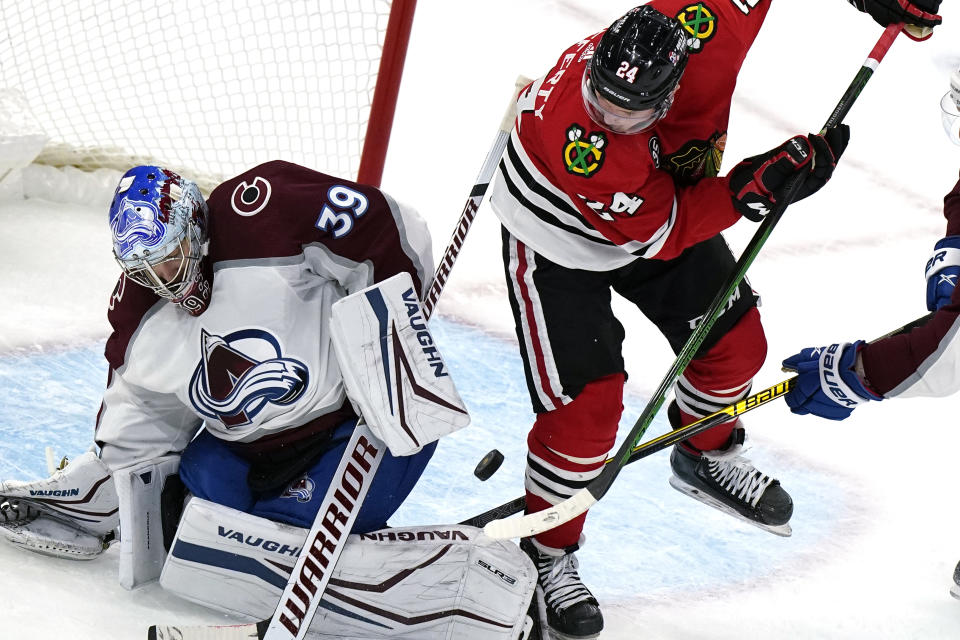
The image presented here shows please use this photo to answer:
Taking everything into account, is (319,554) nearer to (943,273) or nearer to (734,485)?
(734,485)

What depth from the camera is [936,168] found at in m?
4.41

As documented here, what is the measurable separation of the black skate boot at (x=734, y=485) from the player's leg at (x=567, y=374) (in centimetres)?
38

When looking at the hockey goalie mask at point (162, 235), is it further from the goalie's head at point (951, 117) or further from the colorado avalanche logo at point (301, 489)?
the goalie's head at point (951, 117)

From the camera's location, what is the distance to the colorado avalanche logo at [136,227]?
1921 mm

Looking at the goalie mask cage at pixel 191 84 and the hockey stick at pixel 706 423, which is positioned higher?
the hockey stick at pixel 706 423

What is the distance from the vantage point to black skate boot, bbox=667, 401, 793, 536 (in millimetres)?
2430

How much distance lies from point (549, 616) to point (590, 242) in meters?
0.77

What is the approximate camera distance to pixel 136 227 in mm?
1931

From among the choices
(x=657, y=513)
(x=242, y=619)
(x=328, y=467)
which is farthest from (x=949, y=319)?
(x=242, y=619)

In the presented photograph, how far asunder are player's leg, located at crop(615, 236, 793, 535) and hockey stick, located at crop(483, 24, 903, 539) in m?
0.10

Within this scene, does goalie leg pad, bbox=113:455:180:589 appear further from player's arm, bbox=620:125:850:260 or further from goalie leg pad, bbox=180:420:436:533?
player's arm, bbox=620:125:850:260

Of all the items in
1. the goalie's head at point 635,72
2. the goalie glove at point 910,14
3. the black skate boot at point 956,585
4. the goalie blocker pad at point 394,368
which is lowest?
the black skate boot at point 956,585

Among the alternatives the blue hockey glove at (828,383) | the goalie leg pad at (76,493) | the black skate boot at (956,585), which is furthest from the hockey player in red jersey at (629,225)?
the goalie leg pad at (76,493)

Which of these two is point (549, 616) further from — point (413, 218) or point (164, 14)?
point (164, 14)
